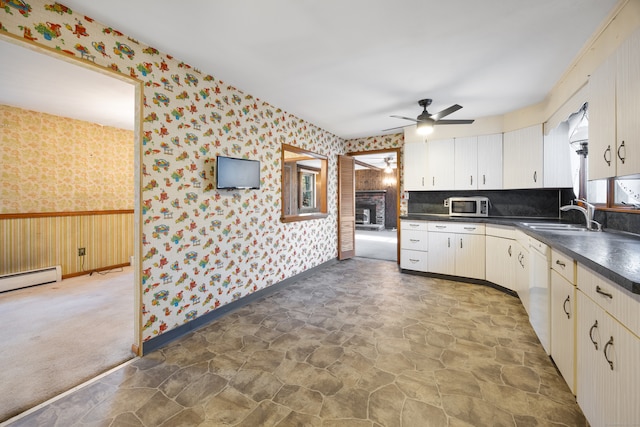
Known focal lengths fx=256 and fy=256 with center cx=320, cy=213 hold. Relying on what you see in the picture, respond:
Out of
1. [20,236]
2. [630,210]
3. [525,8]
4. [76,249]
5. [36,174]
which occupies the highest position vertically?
[525,8]

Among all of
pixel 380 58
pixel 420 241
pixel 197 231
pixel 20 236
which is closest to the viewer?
pixel 380 58

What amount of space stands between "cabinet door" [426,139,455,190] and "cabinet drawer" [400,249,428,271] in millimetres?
1144

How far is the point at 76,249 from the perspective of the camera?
4.22m

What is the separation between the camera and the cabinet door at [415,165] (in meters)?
4.41

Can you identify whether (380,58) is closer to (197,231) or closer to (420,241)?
(197,231)

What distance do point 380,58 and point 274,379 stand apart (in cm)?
280

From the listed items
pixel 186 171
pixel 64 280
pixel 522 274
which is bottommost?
pixel 64 280

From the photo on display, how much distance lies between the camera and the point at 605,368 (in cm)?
117

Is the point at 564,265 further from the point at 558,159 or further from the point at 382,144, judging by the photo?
the point at 382,144

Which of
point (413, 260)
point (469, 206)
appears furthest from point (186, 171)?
point (469, 206)

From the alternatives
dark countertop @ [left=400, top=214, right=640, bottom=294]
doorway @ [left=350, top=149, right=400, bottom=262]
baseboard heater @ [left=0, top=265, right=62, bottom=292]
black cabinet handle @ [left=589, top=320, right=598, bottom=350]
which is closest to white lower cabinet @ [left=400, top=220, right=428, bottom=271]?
dark countertop @ [left=400, top=214, right=640, bottom=294]

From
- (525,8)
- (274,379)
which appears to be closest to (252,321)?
(274,379)

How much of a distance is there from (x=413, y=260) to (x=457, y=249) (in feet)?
2.25

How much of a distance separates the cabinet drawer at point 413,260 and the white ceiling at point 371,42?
2.32 m
